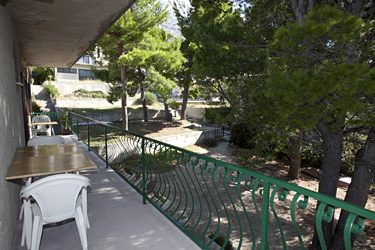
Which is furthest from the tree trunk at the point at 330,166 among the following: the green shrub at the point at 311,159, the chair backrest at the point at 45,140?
the green shrub at the point at 311,159

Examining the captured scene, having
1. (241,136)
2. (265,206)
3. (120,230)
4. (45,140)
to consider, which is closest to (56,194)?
(120,230)

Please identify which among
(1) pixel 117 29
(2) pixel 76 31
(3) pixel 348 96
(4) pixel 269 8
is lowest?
(3) pixel 348 96

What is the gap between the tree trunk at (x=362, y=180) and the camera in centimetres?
464

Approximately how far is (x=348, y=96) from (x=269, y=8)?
3445 millimetres

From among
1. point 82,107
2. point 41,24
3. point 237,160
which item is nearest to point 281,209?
point 237,160

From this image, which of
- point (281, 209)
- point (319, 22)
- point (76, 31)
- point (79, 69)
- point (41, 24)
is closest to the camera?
point (319, 22)

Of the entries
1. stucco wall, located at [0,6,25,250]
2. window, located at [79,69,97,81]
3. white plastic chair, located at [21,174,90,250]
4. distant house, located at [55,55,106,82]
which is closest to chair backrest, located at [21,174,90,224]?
white plastic chair, located at [21,174,90,250]

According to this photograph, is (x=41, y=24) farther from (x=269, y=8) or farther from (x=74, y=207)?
(x=269, y=8)

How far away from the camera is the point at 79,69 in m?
29.5

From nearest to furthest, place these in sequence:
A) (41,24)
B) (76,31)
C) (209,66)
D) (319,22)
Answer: (319,22) < (41,24) < (76,31) < (209,66)

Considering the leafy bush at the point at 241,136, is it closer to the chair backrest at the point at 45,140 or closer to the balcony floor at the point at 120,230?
the chair backrest at the point at 45,140

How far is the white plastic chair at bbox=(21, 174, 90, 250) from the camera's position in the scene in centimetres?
198

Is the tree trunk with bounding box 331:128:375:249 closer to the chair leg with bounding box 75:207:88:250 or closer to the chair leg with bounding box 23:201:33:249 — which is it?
the chair leg with bounding box 75:207:88:250

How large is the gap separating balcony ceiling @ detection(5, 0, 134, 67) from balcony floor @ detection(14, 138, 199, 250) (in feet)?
8.08
